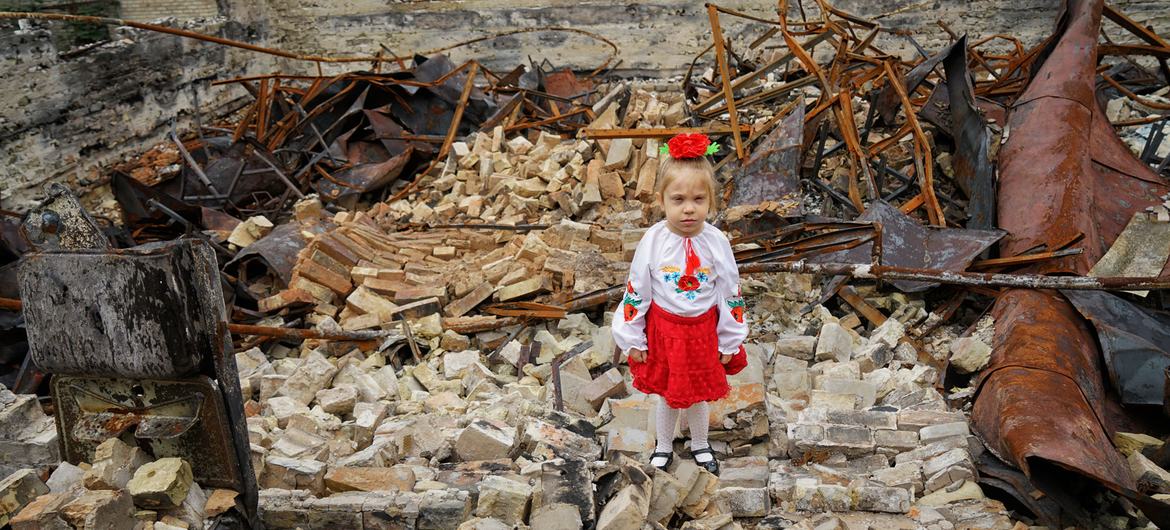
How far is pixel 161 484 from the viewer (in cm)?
270

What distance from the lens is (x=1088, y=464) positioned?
2.75 m

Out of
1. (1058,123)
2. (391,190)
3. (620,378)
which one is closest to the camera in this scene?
(620,378)

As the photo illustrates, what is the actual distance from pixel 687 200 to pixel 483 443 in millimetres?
1303

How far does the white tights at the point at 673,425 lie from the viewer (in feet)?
11.0

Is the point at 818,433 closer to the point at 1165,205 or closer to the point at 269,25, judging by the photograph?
the point at 1165,205

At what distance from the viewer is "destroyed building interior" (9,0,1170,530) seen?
2.83 m

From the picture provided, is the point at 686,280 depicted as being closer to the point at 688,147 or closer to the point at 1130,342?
the point at 688,147

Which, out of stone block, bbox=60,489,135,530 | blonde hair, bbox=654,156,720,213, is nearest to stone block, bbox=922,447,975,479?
blonde hair, bbox=654,156,720,213

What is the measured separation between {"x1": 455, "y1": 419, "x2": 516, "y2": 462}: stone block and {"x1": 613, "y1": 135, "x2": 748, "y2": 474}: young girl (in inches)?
23.4

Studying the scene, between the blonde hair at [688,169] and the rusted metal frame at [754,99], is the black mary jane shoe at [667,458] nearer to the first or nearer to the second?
the blonde hair at [688,169]

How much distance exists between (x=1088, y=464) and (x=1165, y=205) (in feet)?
8.09

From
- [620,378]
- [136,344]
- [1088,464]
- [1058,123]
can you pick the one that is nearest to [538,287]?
[620,378]

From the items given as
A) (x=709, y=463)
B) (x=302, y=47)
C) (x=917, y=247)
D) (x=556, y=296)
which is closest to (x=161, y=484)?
(x=709, y=463)

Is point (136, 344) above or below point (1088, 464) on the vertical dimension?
above
